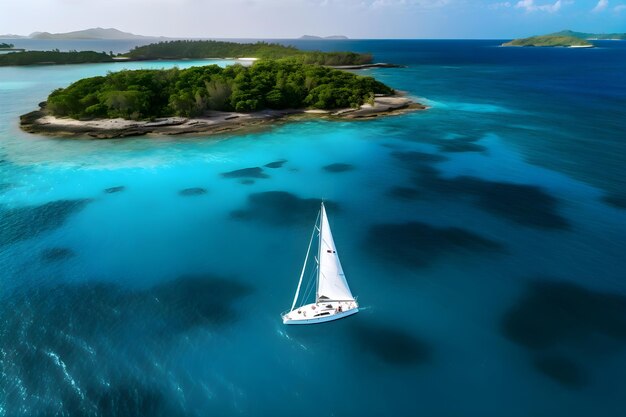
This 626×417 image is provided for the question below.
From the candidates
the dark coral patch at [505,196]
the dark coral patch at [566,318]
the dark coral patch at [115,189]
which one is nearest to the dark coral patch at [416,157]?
the dark coral patch at [505,196]

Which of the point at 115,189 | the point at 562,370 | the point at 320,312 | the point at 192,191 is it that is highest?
the point at 115,189

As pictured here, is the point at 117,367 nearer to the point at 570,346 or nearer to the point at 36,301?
the point at 36,301

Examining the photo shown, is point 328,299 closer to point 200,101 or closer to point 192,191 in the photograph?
point 192,191

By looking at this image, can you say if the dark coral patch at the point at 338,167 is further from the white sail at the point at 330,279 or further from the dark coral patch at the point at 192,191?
the white sail at the point at 330,279

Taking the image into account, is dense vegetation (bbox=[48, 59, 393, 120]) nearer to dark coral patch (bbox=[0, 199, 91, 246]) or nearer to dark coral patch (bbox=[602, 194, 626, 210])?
dark coral patch (bbox=[0, 199, 91, 246])

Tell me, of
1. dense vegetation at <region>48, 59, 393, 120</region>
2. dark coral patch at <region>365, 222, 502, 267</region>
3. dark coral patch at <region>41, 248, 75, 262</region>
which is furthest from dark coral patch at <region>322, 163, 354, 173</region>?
dense vegetation at <region>48, 59, 393, 120</region>

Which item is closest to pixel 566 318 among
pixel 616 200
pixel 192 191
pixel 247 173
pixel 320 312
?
pixel 320 312
